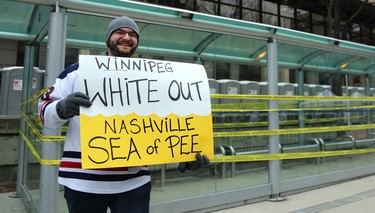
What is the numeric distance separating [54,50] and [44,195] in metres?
1.48

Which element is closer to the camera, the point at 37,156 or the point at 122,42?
the point at 122,42

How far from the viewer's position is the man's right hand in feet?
5.69

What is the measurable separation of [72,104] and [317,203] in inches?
168

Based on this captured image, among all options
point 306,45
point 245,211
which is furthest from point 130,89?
point 306,45

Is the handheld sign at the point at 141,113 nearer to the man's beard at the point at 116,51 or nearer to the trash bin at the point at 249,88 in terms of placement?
the man's beard at the point at 116,51

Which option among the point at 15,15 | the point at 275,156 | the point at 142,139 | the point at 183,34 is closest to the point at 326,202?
the point at 275,156

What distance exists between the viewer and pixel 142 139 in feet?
6.48

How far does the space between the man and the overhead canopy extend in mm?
2049

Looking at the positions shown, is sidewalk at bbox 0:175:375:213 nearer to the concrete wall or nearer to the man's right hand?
the concrete wall

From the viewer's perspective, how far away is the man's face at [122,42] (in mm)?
2039

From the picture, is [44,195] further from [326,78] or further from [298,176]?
[326,78]

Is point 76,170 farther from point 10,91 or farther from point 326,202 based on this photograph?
point 10,91

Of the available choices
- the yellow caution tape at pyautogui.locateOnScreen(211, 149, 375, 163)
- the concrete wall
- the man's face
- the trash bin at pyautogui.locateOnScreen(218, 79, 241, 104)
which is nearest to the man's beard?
the man's face

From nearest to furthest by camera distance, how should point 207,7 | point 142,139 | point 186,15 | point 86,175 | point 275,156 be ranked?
point 86,175 < point 142,139 < point 186,15 < point 275,156 < point 207,7
